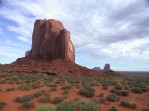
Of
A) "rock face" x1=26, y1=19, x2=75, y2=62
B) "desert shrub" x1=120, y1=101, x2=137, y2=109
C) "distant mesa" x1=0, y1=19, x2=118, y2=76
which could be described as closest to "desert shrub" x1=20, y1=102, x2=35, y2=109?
"desert shrub" x1=120, y1=101, x2=137, y2=109

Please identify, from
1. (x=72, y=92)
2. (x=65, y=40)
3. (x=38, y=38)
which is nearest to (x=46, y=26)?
→ (x=38, y=38)

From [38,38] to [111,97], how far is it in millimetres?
43957

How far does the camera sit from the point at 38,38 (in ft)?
190

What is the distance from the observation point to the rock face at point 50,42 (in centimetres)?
5391

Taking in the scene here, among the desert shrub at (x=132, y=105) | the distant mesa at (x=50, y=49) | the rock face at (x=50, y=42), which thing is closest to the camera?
the desert shrub at (x=132, y=105)

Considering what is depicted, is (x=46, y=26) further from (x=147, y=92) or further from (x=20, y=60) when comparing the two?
(x=147, y=92)

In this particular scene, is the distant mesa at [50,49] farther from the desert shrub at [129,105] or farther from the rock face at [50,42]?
the desert shrub at [129,105]

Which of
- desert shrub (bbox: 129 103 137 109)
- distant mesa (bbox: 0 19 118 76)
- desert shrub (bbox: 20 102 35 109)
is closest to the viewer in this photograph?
desert shrub (bbox: 20 102 35 109)

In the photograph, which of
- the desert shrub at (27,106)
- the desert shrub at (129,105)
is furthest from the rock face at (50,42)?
the desert shrub at (27,106)

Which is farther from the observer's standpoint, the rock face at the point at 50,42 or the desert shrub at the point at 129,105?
the rock face at the point at 50,42

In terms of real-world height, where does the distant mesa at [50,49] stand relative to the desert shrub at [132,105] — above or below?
above

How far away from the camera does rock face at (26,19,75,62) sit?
177ft

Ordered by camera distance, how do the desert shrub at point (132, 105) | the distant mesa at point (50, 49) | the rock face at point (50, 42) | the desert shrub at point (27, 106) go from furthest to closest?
the rock face at point (50, 42), the distant mesa at point (50, 49), the desert shrub at point (132, 105), the desert shrub at point (27, 106)

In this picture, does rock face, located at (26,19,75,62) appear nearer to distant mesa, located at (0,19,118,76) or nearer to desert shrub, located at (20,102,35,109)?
distant mesa, located at (0,19,118,76)
